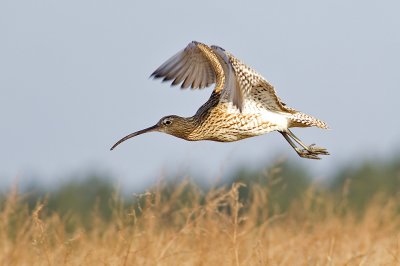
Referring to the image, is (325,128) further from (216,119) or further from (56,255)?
(56,255)

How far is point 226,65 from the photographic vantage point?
8547 mm

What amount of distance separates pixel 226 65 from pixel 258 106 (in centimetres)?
64

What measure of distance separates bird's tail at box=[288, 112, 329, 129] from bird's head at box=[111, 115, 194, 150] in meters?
0.91

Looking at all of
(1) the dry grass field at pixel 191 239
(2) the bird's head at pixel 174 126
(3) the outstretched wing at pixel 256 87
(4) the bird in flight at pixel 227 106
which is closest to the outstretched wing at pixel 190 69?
(4) the bird in flight at pixel 227 106

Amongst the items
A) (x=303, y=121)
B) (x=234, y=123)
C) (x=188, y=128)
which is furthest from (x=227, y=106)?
(x=303, y=121)

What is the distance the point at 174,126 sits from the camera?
30.2 feet

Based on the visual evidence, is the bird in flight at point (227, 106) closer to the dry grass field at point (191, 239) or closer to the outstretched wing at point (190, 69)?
the outstretched wing at point (190, 69)

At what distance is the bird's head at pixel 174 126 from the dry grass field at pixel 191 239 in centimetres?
76

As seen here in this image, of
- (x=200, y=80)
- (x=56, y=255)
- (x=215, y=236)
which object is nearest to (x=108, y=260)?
(x=56, y=255)

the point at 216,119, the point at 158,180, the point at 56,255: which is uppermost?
the point at 216,119

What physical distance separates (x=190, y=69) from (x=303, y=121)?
1.21 m

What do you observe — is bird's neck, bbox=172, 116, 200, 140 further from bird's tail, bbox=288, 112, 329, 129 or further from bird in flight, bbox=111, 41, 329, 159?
bird's tail, bbox=288, 112, 329, 129

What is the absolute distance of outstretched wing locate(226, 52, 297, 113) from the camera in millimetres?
8477

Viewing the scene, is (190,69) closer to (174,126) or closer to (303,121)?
(174,126)
